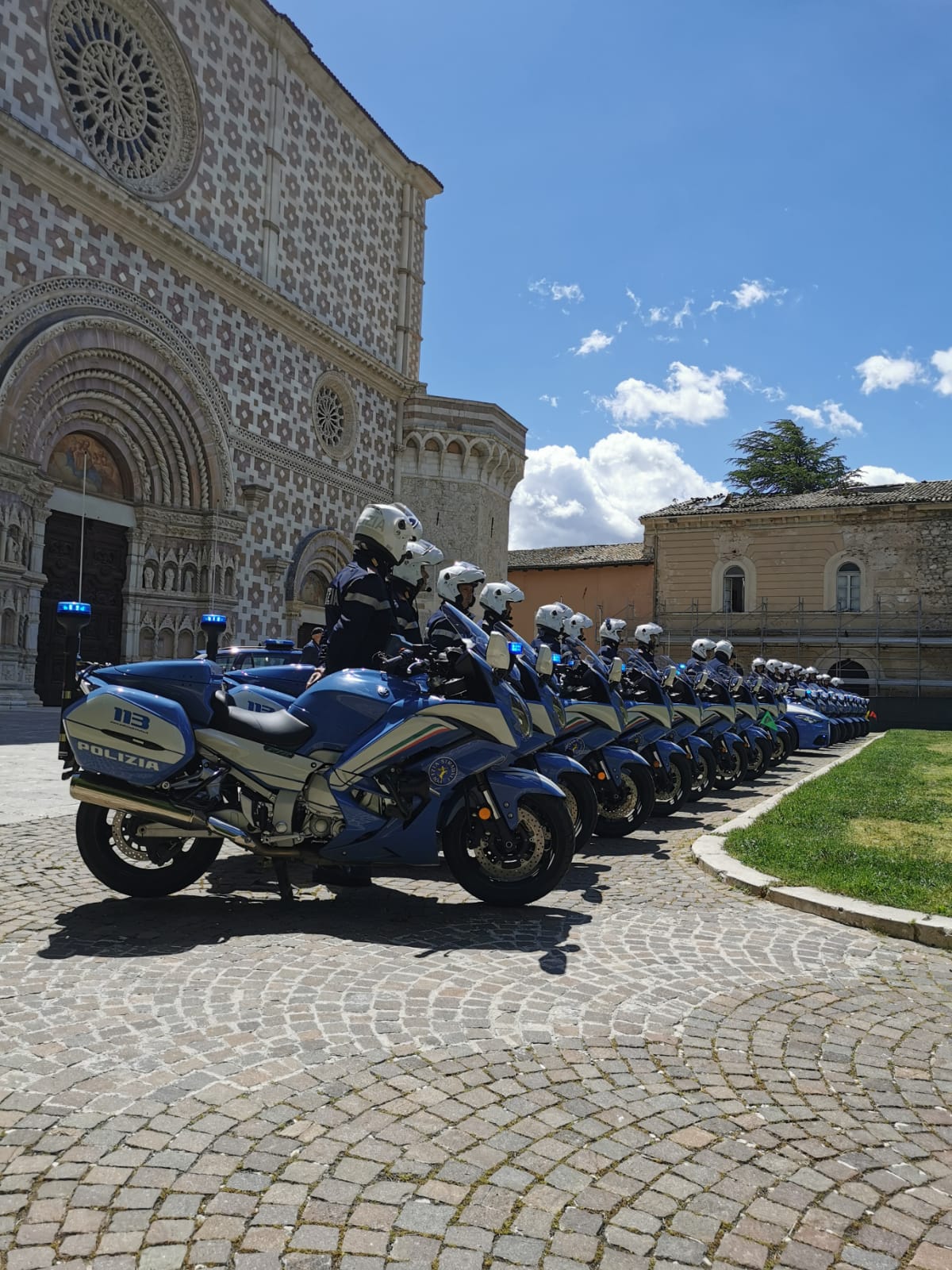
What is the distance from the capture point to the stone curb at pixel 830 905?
4.48 meters

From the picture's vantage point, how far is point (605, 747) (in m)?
7.62

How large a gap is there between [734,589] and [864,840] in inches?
1424

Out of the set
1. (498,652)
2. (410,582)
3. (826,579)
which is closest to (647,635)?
(410,582)

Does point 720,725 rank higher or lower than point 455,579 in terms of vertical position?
lower

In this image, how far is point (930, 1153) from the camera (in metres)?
2.42

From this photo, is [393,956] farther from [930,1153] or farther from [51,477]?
[51,477]

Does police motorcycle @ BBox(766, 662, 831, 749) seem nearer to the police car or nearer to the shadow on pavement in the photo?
the police car

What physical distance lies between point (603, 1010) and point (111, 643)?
1979 centimetres

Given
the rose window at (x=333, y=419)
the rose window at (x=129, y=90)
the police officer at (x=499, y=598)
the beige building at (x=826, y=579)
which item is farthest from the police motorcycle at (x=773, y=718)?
the beige building at (x=826, y=579)

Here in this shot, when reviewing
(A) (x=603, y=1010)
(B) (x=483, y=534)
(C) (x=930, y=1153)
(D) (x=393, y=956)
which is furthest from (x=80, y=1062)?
(B) (x=483, y=534)

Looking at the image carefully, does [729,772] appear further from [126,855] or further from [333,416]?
[333,416]

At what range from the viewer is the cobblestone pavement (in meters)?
2.02

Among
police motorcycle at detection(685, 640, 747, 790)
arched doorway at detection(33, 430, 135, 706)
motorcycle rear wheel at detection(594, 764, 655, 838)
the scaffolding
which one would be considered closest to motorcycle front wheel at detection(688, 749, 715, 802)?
police motorcycle at detection(685, 640, 747, 790)

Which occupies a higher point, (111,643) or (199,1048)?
(111,643)
